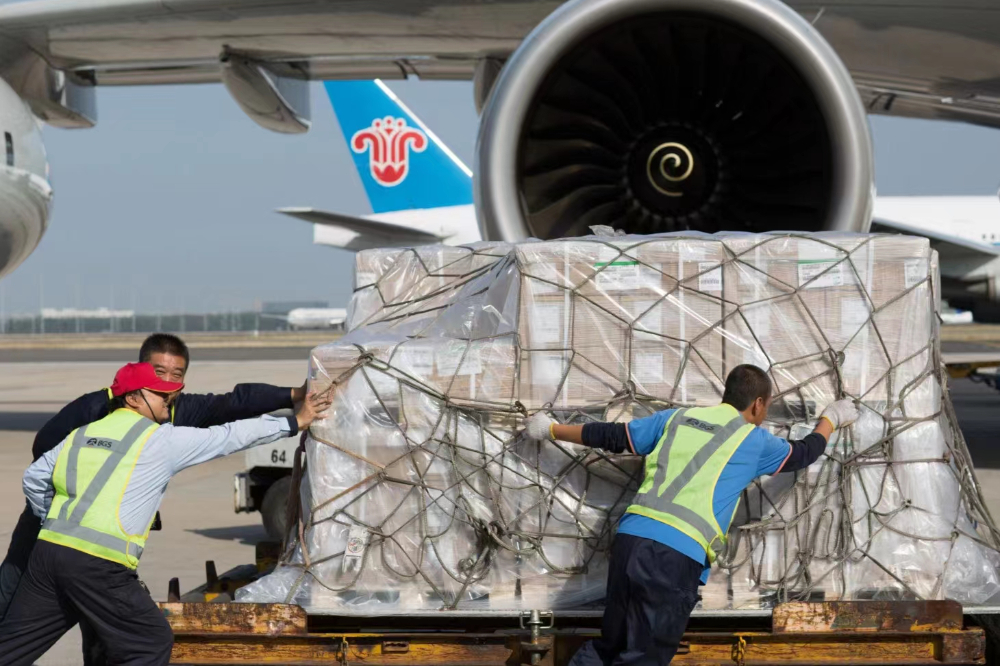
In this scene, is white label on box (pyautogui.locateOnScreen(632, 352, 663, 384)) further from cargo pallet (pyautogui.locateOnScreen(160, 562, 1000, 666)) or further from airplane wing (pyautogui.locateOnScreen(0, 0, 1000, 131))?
airplane wing (pyautogui.locateOnScreen(0, 0, 1000, 131))

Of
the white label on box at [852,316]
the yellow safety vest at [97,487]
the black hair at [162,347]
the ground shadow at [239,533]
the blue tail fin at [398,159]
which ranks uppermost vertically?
the blue tail fin at [398,159]

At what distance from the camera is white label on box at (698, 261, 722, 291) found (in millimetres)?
3789

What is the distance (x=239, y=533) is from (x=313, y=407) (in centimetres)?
368

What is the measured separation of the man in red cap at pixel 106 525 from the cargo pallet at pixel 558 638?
25 centimetres

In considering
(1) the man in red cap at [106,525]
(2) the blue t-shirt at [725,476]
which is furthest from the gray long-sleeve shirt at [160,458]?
(2) the blue t-shirt at [725,476]

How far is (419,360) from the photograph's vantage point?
12.3ft

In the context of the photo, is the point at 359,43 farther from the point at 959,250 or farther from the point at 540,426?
the point at 959,250

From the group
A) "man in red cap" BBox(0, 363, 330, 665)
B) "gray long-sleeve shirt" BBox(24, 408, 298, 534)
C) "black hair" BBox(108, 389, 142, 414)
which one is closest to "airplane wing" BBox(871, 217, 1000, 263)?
"gray long-sleeve shirt" BBox(24, 408, 298, 534)

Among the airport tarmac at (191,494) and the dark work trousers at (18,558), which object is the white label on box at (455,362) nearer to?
the dark work trousers at (18,558)

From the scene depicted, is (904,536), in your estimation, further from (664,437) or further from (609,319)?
(609,319)

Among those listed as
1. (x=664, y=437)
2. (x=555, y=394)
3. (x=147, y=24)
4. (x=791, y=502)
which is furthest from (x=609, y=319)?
(x=147, y=24)

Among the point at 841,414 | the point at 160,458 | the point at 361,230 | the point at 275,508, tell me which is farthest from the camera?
the point at 361,230

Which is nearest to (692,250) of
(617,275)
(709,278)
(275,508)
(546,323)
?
(709,278)

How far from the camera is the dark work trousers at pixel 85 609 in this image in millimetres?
3193
